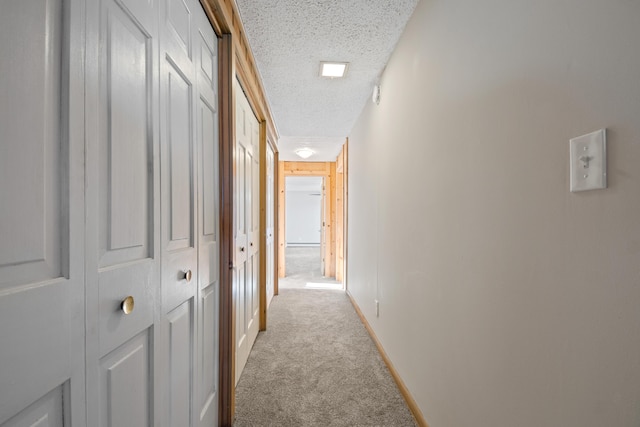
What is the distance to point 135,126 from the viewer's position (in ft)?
2.79

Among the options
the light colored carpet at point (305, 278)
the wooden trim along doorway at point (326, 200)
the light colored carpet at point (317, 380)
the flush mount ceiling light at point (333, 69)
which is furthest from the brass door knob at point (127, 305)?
the wooden trim along doorway at point (326, 200)

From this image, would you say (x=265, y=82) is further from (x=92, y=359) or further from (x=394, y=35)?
(x=92, y=359)

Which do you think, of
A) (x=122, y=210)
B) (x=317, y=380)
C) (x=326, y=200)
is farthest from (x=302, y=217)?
(x=122, y=210)

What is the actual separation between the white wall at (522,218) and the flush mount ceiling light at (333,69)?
66cm

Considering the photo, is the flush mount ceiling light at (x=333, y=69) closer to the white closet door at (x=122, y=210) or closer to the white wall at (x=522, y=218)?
the white wall at (x=522, y=218)

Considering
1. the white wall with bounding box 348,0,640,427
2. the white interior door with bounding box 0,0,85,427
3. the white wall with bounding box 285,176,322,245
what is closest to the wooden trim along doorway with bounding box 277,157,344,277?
the white wall with bounding box 348,0,640,427

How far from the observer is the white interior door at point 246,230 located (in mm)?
2148

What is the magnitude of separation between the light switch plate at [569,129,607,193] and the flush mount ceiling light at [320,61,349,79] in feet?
6.51

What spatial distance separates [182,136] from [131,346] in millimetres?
707

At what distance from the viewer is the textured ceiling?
1762 millimetres

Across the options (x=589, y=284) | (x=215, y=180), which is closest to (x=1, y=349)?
(x=589, y=284)

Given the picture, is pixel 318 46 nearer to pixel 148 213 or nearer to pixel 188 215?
pixel 188 215

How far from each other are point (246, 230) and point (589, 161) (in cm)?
218

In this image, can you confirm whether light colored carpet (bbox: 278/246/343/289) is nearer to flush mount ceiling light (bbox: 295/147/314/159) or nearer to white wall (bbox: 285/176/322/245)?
flush mount ceiling light (bbox: 295/147/314/159)
